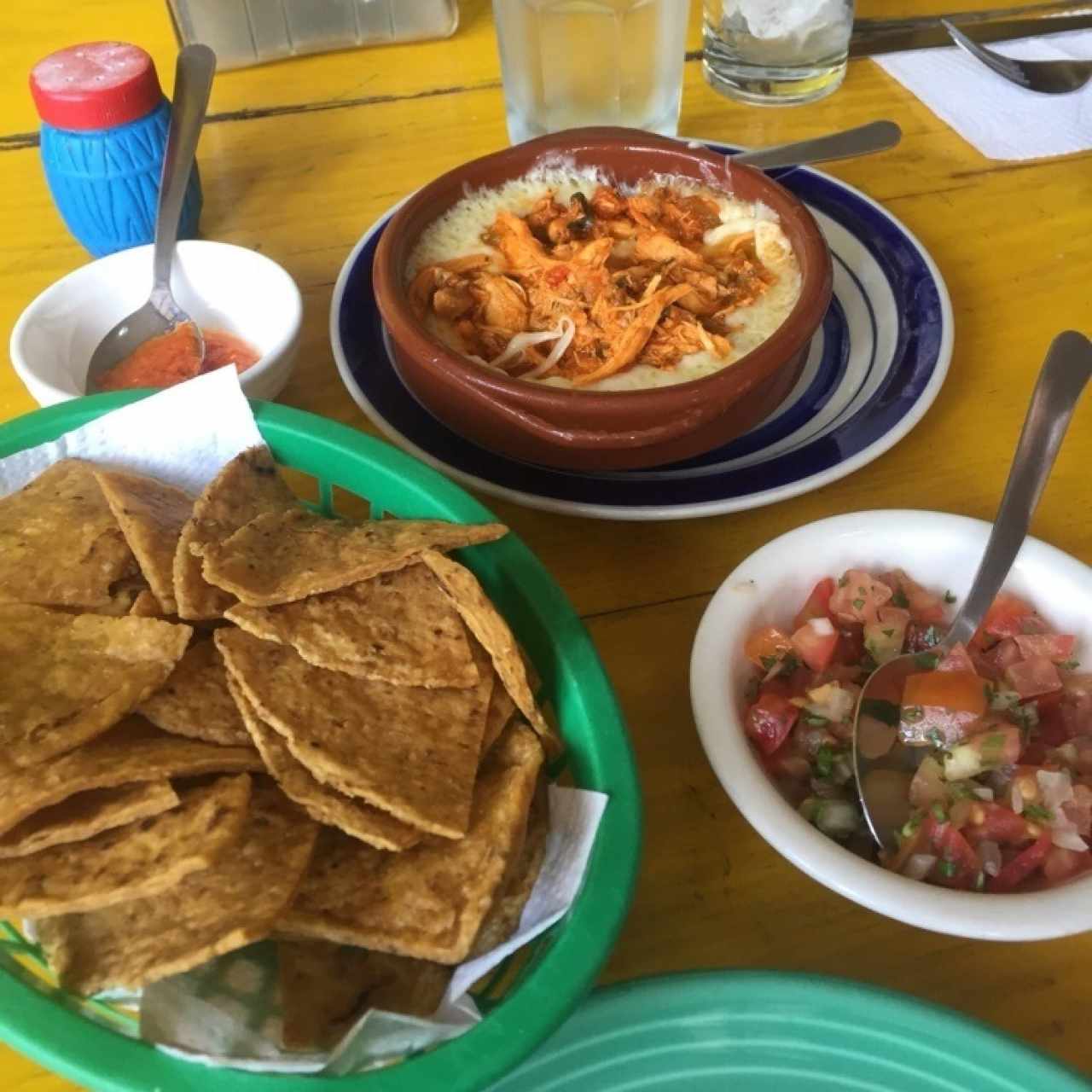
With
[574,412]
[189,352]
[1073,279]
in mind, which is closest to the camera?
[574,412]

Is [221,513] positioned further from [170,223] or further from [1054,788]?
[1054,788]

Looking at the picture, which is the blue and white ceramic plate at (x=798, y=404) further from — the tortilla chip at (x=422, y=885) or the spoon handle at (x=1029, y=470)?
the tortilla chip at (x=422, y=885)

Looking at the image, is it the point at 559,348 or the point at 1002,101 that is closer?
the point at 559,348

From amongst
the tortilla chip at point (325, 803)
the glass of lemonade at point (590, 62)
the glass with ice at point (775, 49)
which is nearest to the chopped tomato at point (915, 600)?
the tortilla chip at point (325, 803)

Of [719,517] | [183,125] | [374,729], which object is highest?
[183,125]

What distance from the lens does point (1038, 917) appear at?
2.19 feet

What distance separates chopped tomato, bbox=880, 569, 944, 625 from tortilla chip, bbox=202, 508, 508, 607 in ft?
1.11

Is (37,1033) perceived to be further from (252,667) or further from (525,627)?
(525,627)

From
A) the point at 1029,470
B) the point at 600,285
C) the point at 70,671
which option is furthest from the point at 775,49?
the point at 70,671

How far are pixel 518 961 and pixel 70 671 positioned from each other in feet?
1.29

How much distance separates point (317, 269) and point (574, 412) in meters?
0.58

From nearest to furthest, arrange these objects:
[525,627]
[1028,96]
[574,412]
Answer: [525,627]
[574,412]
[1028,96]

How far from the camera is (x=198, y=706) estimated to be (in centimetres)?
80

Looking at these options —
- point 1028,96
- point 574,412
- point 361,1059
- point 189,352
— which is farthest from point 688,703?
point 1028,96
